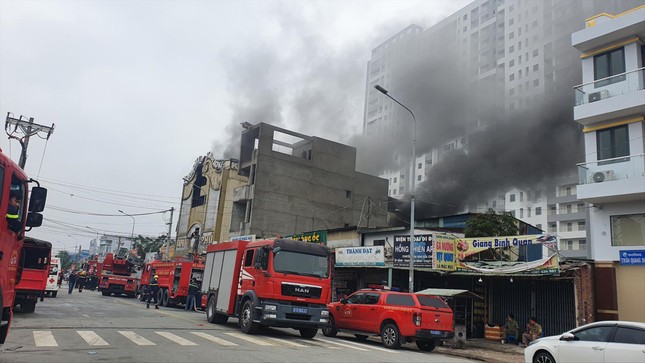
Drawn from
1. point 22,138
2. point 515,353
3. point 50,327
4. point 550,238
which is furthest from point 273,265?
point 22,138

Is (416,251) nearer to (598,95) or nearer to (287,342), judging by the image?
(287,342)

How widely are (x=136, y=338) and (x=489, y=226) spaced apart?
2233cm

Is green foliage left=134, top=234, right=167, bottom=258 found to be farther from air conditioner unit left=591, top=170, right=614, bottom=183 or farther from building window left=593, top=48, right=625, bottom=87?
building window left=593, top=48, right=625, bottom=87

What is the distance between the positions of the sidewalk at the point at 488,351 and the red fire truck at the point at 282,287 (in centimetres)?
411

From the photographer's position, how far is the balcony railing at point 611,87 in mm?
18312

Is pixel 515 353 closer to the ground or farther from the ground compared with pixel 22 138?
closer to the ground

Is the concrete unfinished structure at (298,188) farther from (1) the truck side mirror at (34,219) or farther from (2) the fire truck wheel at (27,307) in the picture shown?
(1) the truck side mirror at (34,219)

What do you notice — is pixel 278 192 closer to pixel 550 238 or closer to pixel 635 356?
pixel 550 238

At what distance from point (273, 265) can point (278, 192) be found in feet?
111

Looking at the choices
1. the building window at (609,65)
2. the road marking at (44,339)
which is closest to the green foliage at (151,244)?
the road marking at (44,339)

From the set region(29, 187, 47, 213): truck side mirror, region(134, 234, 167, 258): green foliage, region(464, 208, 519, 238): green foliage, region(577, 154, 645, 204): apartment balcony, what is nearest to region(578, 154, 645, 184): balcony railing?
region(577, 154, 645, 204): apartment balcony

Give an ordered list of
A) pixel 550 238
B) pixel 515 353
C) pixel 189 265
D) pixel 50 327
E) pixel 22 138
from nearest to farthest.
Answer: pixel 50 327 → pixel 515 353 → pixel 550 238 → pixel 22 138 → pixel 189 265

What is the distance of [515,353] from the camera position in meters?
14.5

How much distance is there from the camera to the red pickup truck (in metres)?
Answer: 13.0
